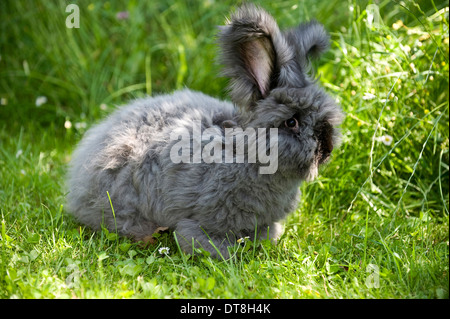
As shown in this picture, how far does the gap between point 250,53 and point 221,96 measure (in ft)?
5.58

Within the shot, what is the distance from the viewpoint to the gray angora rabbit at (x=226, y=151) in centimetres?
225

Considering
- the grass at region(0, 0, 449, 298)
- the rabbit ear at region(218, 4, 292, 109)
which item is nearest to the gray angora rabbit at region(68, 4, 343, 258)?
the rabbit ear at region(218, 4, 292, 109)

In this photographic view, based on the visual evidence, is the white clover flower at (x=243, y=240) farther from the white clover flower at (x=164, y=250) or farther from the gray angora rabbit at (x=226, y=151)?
the white clover flower at (x=164, y=250)

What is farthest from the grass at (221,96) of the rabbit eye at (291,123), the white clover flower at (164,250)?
the rabbit eye at (291,123)

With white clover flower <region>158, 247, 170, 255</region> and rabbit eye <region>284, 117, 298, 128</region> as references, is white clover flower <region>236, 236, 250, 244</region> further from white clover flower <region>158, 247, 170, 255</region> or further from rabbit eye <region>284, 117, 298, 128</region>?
rabbit eye <region>284, 117, 298, 128</region>

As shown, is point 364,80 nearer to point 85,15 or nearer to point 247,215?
point 247,215

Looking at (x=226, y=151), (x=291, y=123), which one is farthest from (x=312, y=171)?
(x=226, y=151)

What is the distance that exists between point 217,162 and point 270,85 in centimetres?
45

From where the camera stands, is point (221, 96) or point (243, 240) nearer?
point (243, 240)

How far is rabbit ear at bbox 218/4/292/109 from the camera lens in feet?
7.16

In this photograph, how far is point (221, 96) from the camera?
13.0ft

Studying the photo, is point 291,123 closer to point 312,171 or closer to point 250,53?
point 312,171

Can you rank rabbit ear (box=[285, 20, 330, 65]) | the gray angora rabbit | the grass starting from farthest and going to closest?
rabbit ear (box=[285, 20, 330, 65]) → the gray angora rabbit → the grass
